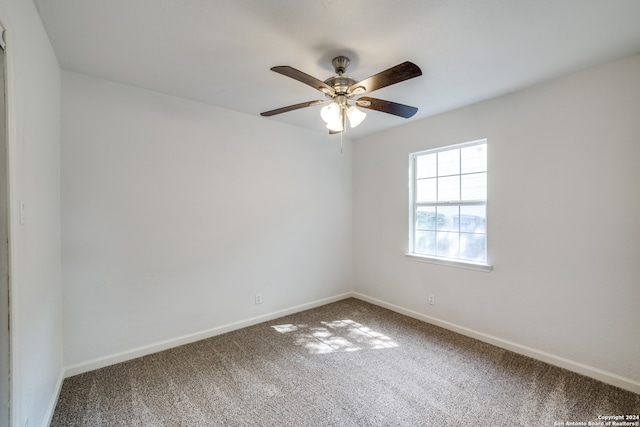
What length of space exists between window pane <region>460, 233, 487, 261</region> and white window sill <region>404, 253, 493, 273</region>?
0.10 m

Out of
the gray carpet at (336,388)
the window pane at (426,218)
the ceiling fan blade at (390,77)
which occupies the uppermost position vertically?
the ceiling fan blade at (390,77)

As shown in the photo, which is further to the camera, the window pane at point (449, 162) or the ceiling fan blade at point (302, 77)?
the window pane at point (449, 162)

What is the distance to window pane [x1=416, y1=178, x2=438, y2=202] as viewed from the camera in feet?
11.0

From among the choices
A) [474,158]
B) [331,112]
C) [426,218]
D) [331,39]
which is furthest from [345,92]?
[426,218]

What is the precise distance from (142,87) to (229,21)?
1381 millimetres

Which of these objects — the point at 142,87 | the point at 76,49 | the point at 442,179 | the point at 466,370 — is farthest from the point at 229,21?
the point at 466,370

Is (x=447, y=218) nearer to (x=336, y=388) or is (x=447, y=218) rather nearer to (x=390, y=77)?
(x=390, y=77)

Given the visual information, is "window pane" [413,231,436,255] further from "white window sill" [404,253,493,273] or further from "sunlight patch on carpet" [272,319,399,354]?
"sunlight patch on carpet" [272,319,399,354]

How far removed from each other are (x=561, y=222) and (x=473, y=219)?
2.46ft

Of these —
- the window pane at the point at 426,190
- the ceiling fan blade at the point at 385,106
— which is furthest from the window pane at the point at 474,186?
the ceiling fan blade at the point at 385,106

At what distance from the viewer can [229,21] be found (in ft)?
5.41

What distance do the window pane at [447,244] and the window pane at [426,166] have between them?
2.39 ft

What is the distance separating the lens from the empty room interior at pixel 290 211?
1.61 meters

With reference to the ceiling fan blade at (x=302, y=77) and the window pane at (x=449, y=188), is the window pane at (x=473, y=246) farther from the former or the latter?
the ceiling fan blade at (x=302, y=77)
